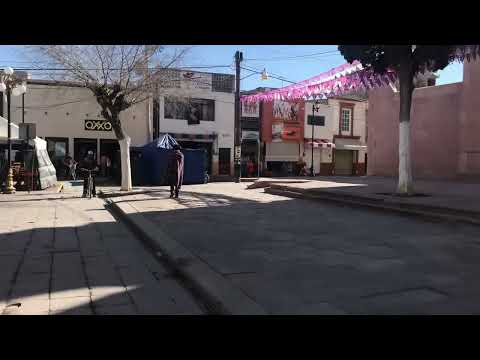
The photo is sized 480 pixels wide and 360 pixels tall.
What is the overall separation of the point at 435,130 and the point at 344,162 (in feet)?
65.7

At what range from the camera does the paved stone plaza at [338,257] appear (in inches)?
152

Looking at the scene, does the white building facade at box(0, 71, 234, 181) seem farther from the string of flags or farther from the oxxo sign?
the string of flags

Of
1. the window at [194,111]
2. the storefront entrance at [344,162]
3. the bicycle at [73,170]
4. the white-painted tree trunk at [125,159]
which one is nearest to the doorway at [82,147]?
the bicycle at [73,170]

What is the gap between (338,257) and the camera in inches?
217

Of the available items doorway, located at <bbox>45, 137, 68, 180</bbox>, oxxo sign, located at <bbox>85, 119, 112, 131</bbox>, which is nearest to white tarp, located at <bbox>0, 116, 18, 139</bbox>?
doorway, located at <bbox>45, 137, 68, 180</bbox>

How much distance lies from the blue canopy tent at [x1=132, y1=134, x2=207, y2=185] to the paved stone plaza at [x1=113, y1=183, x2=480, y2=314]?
1149 cm

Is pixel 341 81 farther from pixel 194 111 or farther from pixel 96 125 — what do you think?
pixel 96 125

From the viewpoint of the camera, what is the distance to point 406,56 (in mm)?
10953

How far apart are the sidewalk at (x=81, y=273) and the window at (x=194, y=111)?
2192 centimetres

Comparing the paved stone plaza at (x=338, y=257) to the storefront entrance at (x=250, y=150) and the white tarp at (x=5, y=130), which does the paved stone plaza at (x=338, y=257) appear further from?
the storefront entrance at (x=250, y=150)

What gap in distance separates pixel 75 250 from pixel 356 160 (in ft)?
118

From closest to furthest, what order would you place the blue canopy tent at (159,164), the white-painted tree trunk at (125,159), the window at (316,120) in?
1. the white-painted tree trunk at (125,159)
2. the blue canopy tent at (159,164)
3. the window at (316,120)
